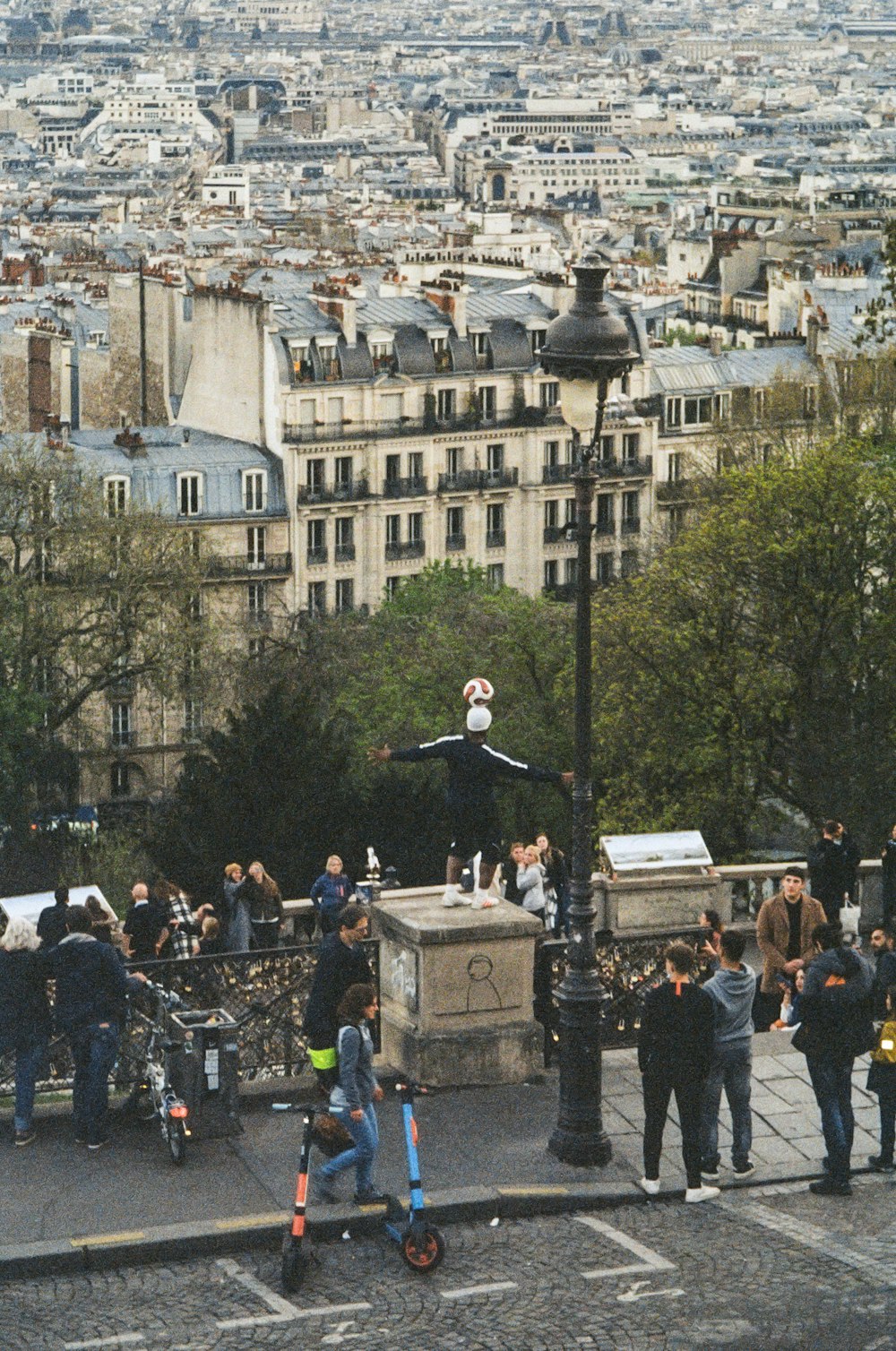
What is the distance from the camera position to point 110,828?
62375 mm

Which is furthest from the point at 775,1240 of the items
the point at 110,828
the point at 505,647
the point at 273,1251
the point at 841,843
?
the point at 110,828

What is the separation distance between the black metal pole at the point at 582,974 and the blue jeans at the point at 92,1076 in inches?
109

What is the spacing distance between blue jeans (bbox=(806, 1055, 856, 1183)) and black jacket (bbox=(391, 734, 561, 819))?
2658 millimetres

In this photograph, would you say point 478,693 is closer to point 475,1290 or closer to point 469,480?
point 475,1290

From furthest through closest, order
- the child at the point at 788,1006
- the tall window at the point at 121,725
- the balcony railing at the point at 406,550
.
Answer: the balcony railing at the point at 406,550
the tall window at the point at 121,725
the child at the point at 788,1006

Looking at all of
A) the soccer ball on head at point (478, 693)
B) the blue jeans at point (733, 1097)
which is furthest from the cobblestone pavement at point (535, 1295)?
the soccer ball on head at point (478, 693)

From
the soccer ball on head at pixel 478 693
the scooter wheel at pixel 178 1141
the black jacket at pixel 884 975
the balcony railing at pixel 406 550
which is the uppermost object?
the soccer ball on head at pixel 478 693

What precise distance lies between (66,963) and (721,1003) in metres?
4.03

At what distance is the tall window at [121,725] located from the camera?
217 ft

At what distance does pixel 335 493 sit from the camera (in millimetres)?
69750

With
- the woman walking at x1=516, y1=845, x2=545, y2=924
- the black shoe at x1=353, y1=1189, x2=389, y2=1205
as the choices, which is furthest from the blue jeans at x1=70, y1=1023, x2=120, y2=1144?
the woman walking at x1=516, y1=845, x2=545, y2=924

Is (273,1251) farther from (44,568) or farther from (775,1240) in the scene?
(44,568)

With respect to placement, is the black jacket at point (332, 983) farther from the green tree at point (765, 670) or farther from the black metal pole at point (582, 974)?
the green tree at point (765, 670)

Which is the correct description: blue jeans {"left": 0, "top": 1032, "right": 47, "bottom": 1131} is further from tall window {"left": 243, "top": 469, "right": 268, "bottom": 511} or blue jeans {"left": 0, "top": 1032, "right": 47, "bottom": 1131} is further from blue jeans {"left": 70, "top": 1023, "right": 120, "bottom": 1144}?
tall window {"left": 243, "top": 469, "right": 268, "bottom": 511}
